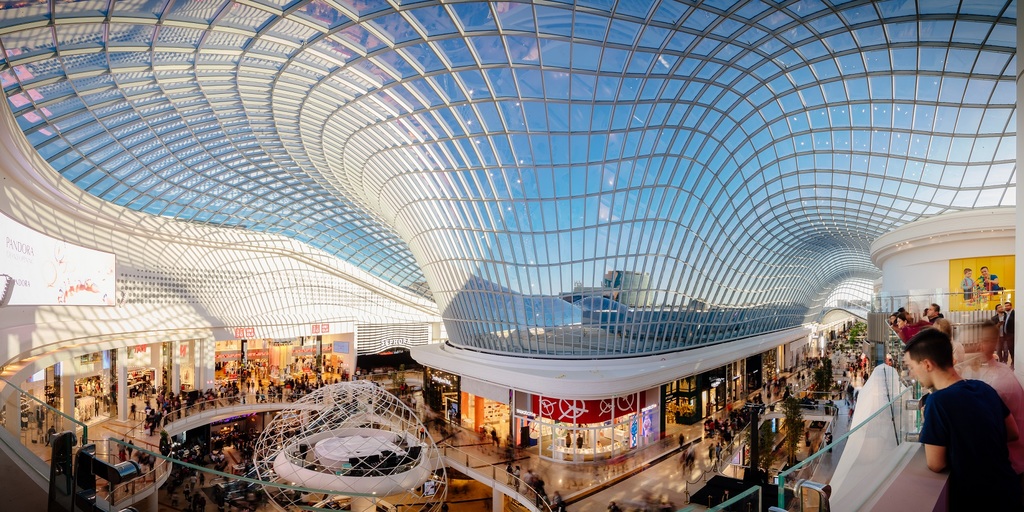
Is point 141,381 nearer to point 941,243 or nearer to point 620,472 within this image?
point 620,472

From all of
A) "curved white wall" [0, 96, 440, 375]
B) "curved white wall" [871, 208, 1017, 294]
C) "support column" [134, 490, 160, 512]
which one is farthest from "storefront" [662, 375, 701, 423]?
"curved white wall" [0, 96, 440, 375]

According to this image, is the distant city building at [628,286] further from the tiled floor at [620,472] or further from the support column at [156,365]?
the support column at [156,365]

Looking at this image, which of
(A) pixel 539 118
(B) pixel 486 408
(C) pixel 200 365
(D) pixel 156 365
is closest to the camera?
(A) pixel 539 118

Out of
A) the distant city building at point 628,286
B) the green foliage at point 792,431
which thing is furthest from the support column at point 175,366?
the green foliage at point 792,431

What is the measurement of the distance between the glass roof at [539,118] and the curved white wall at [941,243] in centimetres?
597

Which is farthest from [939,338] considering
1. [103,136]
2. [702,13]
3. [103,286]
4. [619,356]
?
[103,286]

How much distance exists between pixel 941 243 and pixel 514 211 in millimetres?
22875

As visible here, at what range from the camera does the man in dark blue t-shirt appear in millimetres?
4730

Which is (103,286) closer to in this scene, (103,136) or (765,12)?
(103,136)

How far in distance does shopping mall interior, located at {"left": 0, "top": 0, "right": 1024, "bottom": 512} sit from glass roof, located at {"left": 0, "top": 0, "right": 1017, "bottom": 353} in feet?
0.62

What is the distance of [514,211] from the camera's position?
34.9m

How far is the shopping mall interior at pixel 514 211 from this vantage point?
728 inches

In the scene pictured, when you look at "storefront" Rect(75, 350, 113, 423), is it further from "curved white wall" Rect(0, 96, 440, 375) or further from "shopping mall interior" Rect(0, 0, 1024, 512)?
"curved white wall" Rect(0, 96, 440, 375)

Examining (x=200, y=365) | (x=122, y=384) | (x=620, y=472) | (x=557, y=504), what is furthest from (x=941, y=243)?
(x=200, y=365)
